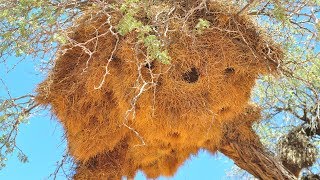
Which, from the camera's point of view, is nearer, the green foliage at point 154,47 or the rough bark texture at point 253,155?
the green foliage at point 154,47

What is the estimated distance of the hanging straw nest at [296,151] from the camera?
19.1ft

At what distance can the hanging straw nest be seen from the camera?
582cm

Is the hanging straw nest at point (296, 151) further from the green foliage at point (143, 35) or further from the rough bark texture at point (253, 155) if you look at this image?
the green foliage at point (143, 35)

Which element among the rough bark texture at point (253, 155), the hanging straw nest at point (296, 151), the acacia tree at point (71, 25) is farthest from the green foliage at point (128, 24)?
the hanging straw nest at point (296, 151)

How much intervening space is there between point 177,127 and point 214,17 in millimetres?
902

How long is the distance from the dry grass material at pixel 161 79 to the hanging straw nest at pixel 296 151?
4.59 feet

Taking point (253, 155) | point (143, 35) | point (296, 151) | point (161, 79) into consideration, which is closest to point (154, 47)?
point (143, 35)

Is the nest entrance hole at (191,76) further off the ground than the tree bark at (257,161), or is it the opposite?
the nest entrance hole at (191,76)

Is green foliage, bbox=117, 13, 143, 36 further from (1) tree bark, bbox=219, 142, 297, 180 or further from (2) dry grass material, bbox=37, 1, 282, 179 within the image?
(1) tree bark, bbox=219, 142, 297, 180

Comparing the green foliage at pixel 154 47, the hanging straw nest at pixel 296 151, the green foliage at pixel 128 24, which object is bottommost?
the hanging straw nest at pixel 296 151

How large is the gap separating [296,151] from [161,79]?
2.55m

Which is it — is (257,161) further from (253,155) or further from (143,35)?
(143,35)

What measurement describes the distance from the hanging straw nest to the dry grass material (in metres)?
1.40

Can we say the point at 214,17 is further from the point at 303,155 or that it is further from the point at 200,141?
the point at 303,155
